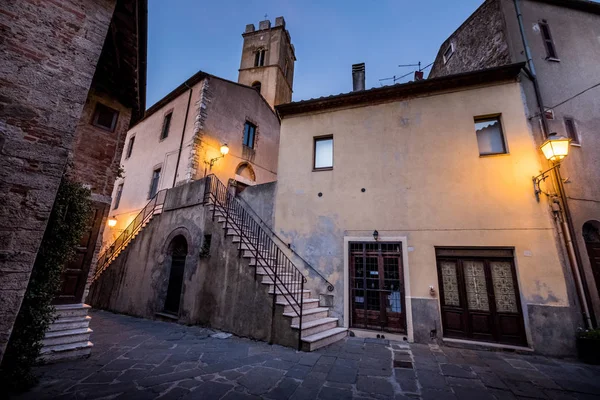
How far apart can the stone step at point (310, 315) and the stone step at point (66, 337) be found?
4.12 m

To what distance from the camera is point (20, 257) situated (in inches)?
145

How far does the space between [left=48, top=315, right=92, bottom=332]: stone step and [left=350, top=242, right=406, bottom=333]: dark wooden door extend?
6.52 meters

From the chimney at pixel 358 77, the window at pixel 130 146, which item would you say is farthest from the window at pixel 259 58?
the chimney at pixel 358 77

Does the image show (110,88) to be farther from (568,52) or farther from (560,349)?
(568,52)

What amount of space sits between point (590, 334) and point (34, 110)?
11.6m

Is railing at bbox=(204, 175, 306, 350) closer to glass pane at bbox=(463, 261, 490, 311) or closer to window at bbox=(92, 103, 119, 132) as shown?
window at bbox=(92, 103, 119, 132)

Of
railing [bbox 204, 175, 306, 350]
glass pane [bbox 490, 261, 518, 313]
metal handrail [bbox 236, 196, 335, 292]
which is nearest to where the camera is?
glass pane [bbox 490, 261, 518, 313]

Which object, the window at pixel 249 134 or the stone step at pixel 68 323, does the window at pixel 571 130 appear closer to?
the stone step at pixel 68 323

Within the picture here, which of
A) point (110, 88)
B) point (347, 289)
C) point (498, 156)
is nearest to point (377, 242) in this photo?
point (347, 289)

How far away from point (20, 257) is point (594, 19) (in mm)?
16972

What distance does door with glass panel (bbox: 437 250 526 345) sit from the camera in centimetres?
626

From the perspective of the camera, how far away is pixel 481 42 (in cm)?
973

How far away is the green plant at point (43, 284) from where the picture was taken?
3605 millimetres

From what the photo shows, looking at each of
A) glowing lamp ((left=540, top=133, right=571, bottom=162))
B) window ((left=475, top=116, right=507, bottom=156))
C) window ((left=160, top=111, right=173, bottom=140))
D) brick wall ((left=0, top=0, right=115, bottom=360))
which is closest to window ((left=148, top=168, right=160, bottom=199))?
window ((left=160, top=111, right=173, bottom=140))
